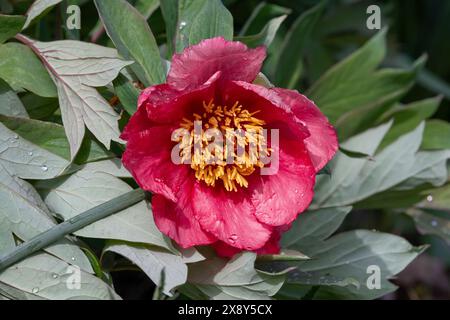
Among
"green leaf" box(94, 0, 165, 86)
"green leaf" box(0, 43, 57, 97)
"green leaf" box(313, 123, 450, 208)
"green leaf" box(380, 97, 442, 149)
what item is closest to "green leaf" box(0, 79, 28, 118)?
"green leaf" box(0, 43, 57, 97)

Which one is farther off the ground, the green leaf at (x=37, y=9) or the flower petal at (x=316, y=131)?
the green leaf at (x=37, y=9)

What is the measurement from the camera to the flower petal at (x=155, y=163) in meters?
0.68

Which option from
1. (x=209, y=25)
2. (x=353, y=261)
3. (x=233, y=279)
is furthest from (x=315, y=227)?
(x=209, y=25)

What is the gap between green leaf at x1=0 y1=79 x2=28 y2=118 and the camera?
735 mm

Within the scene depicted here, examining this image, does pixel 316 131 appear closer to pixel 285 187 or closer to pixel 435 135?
pixel 285 187

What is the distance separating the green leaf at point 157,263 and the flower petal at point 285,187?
3.6 inches

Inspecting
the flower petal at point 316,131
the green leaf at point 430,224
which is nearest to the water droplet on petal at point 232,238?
the flower petal at point 316,131

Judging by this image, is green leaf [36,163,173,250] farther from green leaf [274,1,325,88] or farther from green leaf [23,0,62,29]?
green leaf [274,1,325,88]

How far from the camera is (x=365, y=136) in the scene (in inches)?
36.5

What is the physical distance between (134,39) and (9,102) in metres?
0.14

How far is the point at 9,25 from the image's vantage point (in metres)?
0.74

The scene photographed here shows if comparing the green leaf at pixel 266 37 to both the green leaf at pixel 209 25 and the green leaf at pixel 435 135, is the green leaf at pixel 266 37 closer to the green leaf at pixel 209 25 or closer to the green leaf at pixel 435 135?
the green leaf at pixel 209 25

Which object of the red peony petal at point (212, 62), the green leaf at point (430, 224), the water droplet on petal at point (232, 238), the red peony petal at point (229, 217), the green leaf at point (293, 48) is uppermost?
the red peony petal at point (212, 62)

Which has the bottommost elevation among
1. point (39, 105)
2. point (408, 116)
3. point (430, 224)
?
point (430, 224)
